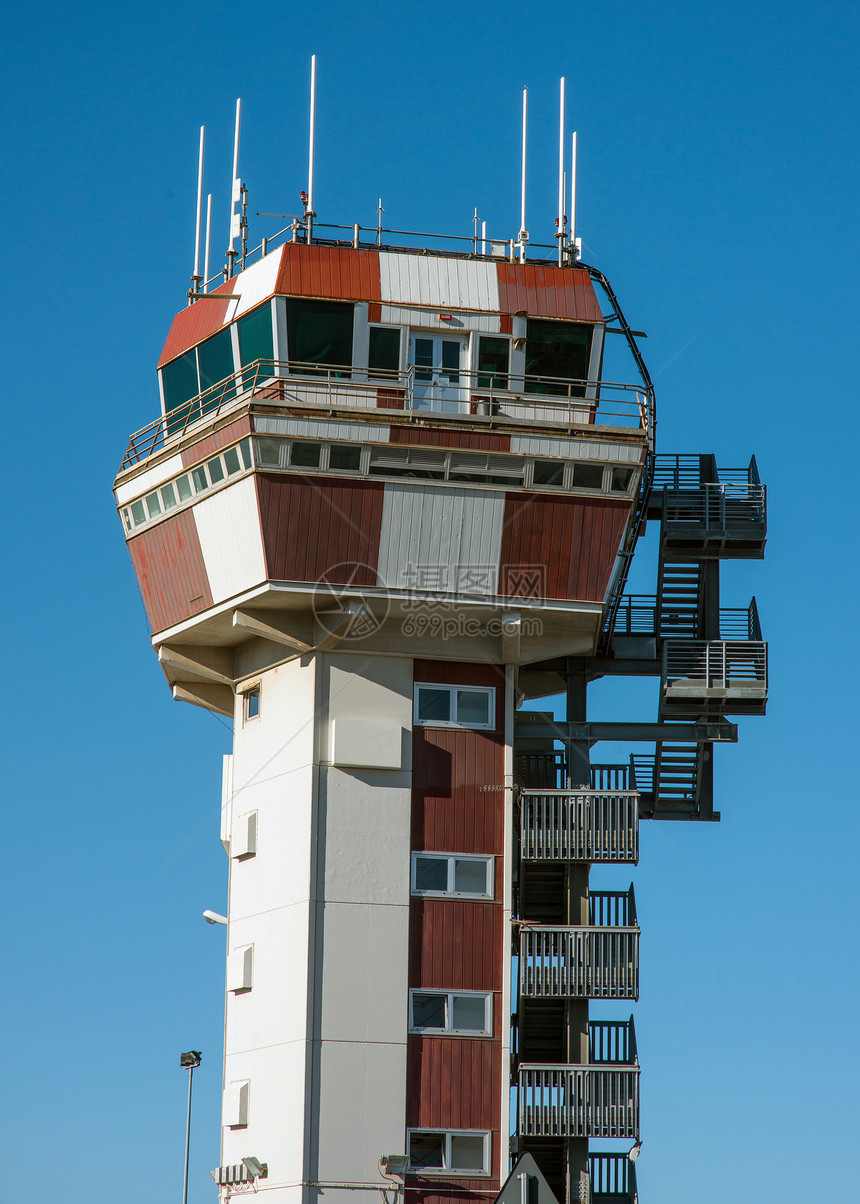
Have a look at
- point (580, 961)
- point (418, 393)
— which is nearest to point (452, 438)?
point (418, 393)

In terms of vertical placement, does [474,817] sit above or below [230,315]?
below

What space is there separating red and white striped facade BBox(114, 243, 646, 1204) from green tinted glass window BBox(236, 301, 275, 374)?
323 millimetres

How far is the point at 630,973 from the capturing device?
3759 cm

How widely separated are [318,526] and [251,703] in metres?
5.44

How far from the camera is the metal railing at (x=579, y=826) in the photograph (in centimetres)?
3844

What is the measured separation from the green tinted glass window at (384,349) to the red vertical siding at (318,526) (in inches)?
124

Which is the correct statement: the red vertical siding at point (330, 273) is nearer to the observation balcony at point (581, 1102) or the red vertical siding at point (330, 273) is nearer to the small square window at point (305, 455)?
the small square window at point (305, 455)

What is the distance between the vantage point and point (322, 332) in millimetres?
38312

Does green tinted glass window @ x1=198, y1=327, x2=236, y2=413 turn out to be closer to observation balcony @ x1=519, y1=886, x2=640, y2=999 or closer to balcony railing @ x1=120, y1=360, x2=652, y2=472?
balcony railing @ x1=120, y1=360, x2=652, y2=472

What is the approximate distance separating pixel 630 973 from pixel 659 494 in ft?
38.7

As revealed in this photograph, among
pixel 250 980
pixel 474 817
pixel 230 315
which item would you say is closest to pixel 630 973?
pixel 474 817

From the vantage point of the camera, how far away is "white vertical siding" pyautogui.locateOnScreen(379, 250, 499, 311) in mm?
38844

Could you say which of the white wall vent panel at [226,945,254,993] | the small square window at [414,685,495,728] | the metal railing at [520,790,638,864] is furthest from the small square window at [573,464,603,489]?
the white wall vent panel at [226,945,254,993]

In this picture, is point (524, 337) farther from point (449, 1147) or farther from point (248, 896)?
point (449, 1147)
